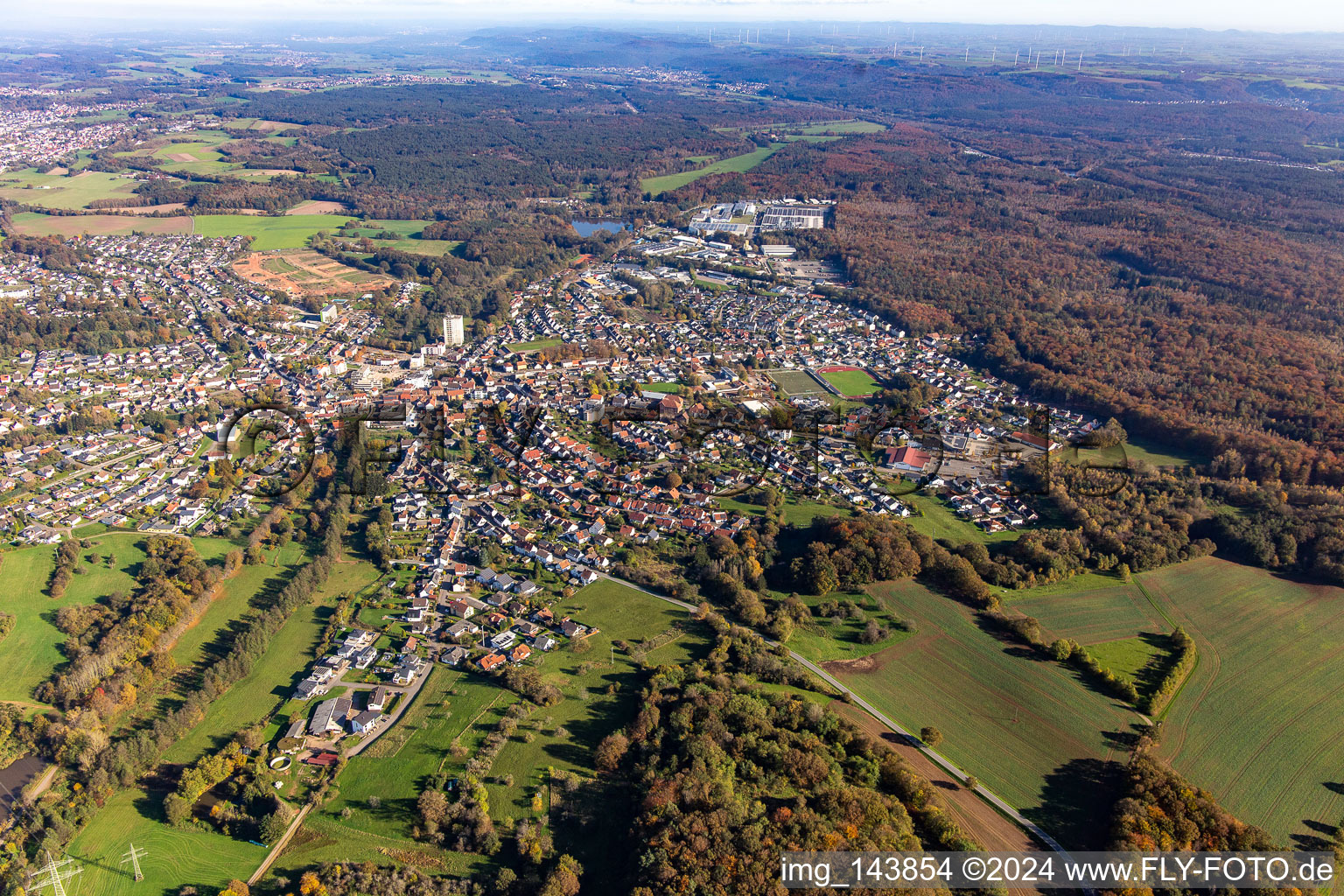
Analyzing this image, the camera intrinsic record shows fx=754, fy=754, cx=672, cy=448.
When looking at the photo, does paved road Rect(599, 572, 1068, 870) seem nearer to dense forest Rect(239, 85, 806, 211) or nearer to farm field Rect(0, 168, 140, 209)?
dense forest Rect(239, 85, 806, 211)

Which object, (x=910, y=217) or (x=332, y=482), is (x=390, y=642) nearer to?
(x=332, y=482)

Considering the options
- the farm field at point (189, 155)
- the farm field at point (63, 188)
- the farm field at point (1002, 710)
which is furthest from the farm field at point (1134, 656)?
the farm field at point (189, 155)

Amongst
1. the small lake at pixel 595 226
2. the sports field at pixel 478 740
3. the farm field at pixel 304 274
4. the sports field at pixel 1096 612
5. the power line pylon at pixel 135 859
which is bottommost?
the power line pylon at pixel 135 859

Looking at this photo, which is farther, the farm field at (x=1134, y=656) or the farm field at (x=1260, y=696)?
the farm field at (x=1134, y=656)

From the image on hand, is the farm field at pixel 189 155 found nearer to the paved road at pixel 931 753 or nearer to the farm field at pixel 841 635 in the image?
the farm field at pixel 841 635

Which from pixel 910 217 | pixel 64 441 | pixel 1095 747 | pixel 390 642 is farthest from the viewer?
pixel 910 217

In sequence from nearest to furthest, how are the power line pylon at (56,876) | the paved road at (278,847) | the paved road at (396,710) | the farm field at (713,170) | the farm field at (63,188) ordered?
1. the power line pylon at (56,876)
2. the paved road at (278,847)
3. the paved road at (396,710)
4. the farm field at (63,188)
5. the farm field at (713,170)

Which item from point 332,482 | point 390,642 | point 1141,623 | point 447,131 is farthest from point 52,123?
point 1141,623
